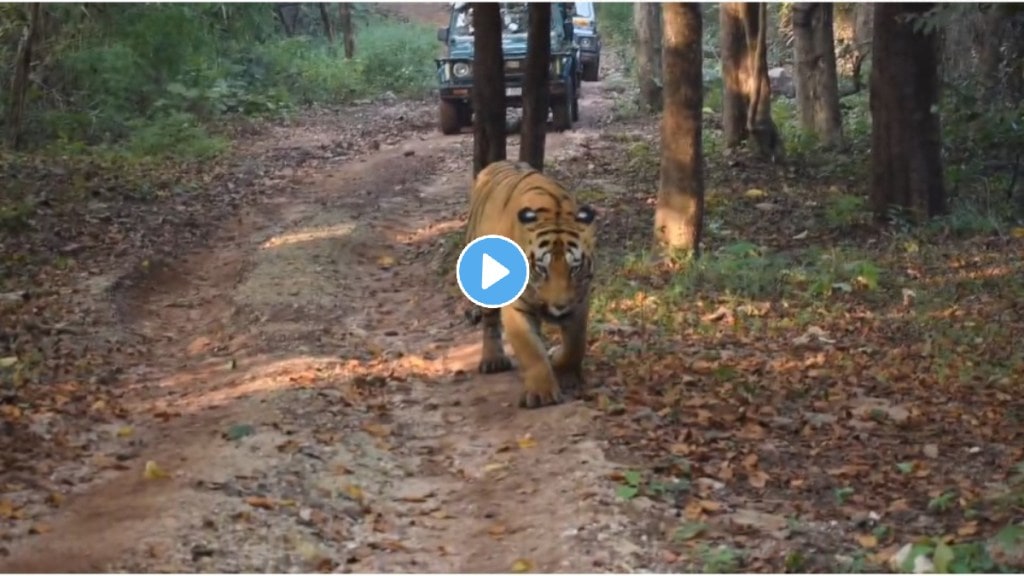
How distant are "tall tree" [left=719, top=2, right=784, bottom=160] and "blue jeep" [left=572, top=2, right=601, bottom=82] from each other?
15029mm

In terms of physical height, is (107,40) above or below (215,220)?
above

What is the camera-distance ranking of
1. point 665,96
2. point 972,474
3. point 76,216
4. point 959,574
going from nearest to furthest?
point 959,574
point 972,474
point 665,96
point 76,216

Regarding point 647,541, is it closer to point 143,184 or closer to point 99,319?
point 99,319

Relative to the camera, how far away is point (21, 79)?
2062 cm

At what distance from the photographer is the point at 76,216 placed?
1647 centimetres

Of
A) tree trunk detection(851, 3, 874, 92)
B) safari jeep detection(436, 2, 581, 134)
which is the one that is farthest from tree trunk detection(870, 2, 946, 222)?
safari jeep detection(436, 2, 581, 134)

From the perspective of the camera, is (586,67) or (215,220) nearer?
(215,220)

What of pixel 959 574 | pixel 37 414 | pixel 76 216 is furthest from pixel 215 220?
pixel 959 574

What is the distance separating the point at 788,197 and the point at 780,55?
2086 centimetres

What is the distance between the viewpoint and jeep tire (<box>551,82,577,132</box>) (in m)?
25.6

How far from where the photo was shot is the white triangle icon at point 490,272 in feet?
29.8

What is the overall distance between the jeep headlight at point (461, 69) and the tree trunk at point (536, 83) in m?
11.1

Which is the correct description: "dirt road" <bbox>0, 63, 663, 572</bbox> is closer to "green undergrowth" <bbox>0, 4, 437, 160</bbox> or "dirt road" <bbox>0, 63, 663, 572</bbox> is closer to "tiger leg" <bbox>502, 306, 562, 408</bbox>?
"tiger leg" <bbox>502, 306, 562, 408</bbox>

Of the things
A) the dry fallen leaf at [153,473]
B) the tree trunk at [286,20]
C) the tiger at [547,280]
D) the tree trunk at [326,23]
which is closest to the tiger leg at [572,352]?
the tiger at [547,280]
